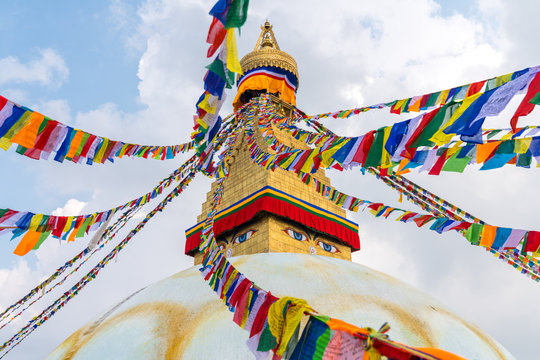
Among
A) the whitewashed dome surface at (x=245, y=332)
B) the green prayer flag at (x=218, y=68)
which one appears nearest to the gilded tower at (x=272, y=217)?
the whitewashed dome surface at (x=245, y=332)

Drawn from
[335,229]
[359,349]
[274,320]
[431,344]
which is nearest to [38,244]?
[274,320]

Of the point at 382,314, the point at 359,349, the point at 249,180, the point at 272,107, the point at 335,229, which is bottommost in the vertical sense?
the point at 359,349

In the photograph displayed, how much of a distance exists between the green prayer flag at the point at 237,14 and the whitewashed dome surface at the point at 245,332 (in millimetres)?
2716

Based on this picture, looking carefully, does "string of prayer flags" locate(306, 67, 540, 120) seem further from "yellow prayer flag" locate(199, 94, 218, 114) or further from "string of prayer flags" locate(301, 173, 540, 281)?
"yellow prayer flag" locate(199, 94, 218, 114)

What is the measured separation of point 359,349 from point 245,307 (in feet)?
3.49

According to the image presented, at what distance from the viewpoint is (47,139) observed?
11.8 ft

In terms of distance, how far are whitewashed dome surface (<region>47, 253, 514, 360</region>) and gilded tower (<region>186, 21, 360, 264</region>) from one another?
61.2 inches

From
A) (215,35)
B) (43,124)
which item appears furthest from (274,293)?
(215,35)

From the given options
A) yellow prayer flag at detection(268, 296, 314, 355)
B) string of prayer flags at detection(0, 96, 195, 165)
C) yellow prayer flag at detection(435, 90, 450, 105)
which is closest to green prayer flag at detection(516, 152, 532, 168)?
yellow prayer flag at detection(435, 90, 450, 105)

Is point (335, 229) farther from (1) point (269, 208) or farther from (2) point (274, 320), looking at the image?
(2) point (274, 320)

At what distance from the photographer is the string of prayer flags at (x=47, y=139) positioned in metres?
3.29

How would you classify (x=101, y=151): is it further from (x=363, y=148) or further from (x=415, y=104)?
(x=415, y=104)

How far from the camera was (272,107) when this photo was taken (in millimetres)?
8336

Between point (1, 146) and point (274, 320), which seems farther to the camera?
point (1, 146)
